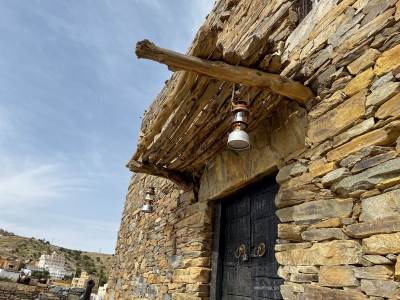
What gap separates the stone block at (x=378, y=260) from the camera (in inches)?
55.9

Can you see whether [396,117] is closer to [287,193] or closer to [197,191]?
[287,193]

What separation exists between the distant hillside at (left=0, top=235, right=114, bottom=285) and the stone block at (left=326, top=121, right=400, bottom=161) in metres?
35.4

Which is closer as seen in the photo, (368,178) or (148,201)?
(368,178)

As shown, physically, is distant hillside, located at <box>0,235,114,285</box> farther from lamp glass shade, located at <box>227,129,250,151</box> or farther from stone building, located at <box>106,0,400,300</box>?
lamp glass shade, located at <box>227,129,250,151</box>

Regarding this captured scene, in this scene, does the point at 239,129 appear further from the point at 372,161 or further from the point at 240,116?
the point at 372,161

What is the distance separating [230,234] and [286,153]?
128 centimetres

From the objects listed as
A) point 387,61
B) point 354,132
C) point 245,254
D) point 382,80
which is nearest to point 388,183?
point 354,132

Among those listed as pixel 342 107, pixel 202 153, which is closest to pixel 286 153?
pixel 342 107

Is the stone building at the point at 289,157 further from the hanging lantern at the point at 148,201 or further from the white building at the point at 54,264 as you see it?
the white building at the point at 54,264

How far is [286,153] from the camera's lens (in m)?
2.31

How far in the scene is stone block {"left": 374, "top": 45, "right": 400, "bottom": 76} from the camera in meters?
1.63

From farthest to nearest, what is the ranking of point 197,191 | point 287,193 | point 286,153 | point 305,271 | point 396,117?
point 197,191 < point 286,153 < point 287,193 < point 305,271 < point 396,117

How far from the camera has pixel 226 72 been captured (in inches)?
79.0

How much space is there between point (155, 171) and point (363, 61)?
243 centimetres
